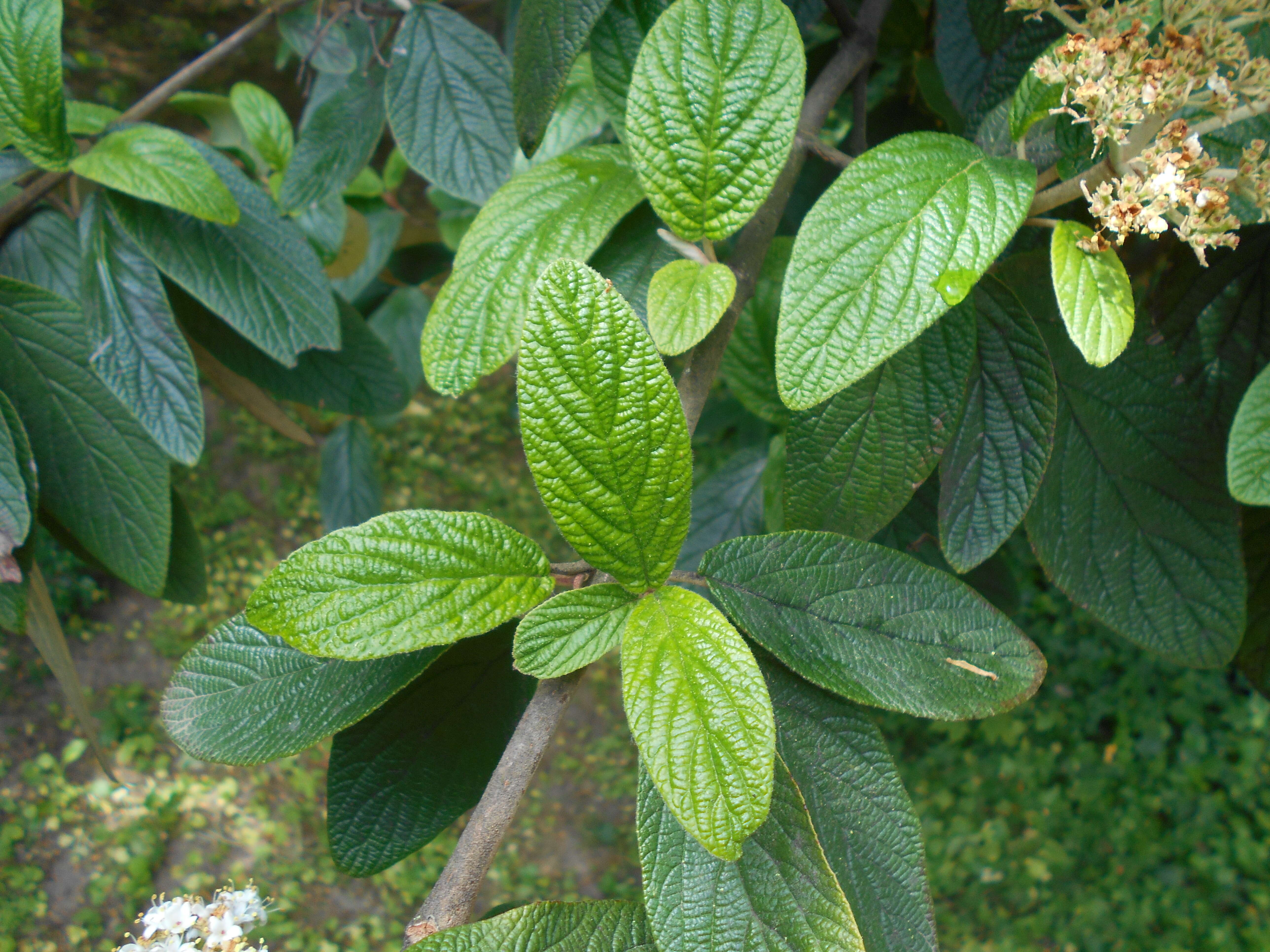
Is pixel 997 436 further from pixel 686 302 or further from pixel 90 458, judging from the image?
pixel 90 458

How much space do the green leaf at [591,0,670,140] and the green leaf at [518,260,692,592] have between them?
236 mm

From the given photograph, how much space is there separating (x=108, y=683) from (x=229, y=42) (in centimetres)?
186

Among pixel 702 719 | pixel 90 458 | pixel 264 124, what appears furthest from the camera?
pixel 264 124

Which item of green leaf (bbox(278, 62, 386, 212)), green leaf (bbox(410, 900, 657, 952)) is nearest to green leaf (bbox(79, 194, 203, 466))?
green leaf (bbox(278, 62, 386, 212))

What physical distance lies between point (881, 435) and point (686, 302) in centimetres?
18

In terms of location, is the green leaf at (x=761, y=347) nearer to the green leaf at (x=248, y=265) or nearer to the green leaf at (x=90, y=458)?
the green leaf at (x=248, y=265)

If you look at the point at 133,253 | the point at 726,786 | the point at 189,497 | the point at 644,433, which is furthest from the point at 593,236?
the point at 189,497

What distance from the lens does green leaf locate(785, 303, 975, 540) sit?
0.55m

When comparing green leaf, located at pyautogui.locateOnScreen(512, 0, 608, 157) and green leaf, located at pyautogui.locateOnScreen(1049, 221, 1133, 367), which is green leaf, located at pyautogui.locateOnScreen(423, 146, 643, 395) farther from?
green leaf, located at pyautogui.locateOnScreen(1049, 221, 1133, 367)

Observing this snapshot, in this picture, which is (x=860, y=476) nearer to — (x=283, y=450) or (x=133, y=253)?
(x=133, y=253)

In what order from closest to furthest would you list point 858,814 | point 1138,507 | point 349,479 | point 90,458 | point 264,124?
point 858,814 < point 1138,507 < point 90,458 < point 264,124 < point 349,479

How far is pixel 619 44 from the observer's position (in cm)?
57

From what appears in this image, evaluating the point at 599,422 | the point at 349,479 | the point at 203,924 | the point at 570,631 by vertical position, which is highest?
the point at 599,422

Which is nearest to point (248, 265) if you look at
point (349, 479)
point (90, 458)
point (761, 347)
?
point (90, 458)
